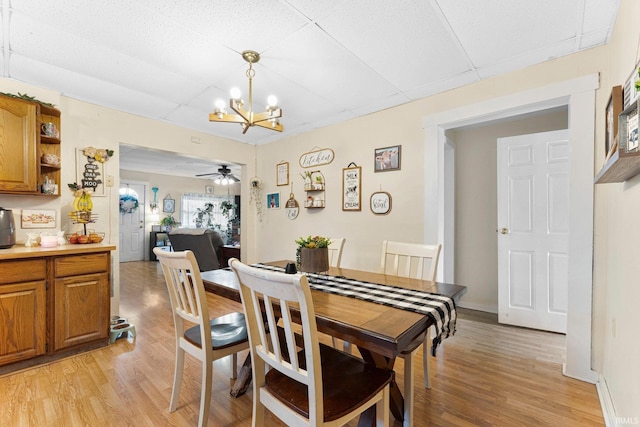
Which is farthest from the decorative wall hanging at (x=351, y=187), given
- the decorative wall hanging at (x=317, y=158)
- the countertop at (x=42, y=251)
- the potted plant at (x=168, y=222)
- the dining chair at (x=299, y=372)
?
the potted plant at (x=168, y=222)

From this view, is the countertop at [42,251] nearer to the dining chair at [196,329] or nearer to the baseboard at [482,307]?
the dining chair at [196,329]

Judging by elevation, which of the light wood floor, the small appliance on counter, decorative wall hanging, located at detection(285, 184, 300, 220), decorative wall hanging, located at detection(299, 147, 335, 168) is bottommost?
the light wood floor

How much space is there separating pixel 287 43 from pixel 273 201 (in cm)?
257

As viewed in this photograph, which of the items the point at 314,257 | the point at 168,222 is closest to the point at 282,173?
the point at 314,257

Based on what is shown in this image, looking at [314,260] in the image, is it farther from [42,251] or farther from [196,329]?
[42,251]

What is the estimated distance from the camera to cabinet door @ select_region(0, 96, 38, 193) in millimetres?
2318

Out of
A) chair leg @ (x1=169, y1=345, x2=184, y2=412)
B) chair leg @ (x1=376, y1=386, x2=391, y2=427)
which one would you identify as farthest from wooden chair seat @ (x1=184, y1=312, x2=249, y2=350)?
chair leg @ (x1=376, y1=386, x2=391, y2=427)

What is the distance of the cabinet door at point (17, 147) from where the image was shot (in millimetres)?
2318

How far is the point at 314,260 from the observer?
192cm

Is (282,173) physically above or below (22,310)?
above

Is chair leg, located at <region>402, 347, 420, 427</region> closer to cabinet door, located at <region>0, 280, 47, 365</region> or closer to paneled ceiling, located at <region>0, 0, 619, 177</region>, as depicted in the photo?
paneled ceiling, located at <region>0, 0, 619, 177</region>

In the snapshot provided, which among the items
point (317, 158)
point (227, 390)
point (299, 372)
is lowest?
point (227, 390)

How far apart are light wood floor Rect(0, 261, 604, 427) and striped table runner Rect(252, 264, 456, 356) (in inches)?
24.7

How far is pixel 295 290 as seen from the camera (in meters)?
0.98
